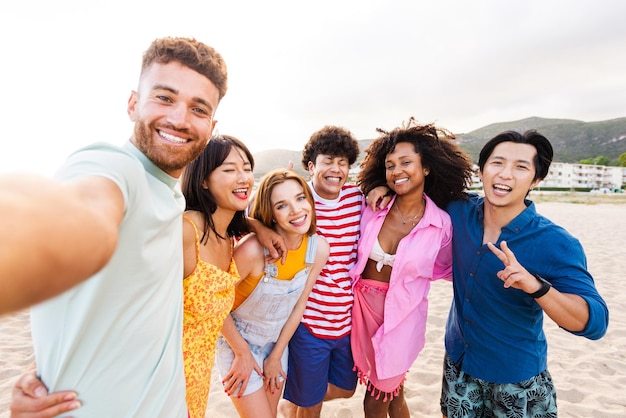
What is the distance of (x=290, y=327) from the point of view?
258cm

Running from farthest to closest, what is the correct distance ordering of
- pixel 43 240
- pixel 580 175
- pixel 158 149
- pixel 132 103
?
pixel 580 175, pixel 132 103, pixel 158 149, pixel 43 240

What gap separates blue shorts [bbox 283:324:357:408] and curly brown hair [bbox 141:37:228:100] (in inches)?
87.2

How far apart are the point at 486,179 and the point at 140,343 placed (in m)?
2.40

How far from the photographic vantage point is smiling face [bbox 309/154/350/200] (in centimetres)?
303

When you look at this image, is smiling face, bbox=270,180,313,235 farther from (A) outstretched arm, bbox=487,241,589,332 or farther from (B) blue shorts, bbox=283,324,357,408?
(A) outstretched arm, bbox=487,241,589,332

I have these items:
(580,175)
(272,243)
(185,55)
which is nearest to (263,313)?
(272,243)

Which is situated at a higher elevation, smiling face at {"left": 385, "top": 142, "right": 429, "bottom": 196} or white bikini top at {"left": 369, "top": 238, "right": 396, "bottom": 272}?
smiling face at {"left": 385, "top": 142, "right": 429, "bottom": 196}

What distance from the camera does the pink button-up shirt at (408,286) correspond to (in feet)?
8.50

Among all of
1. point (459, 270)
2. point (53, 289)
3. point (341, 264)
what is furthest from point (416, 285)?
point (53, 289)

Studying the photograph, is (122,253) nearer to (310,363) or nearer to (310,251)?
(310,251)

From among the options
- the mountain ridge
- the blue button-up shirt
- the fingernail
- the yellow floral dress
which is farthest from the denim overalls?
the mountain ridge

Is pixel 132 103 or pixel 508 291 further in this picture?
pixel 508 291

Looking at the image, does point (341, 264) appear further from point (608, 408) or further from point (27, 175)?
point (608, 408)

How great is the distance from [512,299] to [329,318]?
142 centimetres
